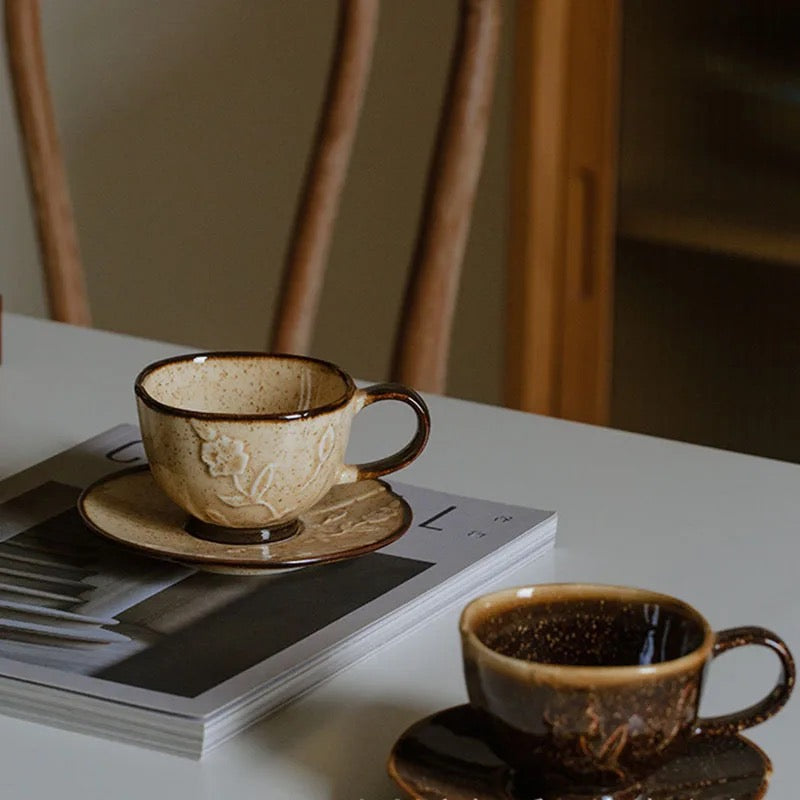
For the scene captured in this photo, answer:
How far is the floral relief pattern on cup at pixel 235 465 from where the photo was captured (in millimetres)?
614

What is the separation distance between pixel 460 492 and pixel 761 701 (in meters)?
0.35

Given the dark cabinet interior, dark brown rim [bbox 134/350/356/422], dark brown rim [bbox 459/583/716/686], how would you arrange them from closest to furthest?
1. dark brown rim [bbox 459/583/716/686]
2. dark brown rim [bbox 134/350/356/422]
3. the dark cabinet interior

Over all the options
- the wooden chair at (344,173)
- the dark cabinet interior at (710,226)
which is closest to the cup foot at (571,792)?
the wooden chair at (344,173)

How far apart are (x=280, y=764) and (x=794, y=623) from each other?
24 cm

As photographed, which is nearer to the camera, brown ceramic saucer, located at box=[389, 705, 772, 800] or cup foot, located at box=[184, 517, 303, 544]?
brown ceramic saucer, located at box=[389, 705, 772, 800]

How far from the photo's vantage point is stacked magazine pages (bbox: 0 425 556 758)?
20.8 inches

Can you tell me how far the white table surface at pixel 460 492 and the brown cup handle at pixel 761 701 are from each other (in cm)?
5

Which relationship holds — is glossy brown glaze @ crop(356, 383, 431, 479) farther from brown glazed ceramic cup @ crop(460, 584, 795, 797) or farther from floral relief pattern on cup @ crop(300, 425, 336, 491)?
brown glazed ceramic cup @ crop(460, 584, 795, 797)

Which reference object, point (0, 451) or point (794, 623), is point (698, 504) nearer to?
point (794, 623)

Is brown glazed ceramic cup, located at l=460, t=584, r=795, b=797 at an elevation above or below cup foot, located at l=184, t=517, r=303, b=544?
above

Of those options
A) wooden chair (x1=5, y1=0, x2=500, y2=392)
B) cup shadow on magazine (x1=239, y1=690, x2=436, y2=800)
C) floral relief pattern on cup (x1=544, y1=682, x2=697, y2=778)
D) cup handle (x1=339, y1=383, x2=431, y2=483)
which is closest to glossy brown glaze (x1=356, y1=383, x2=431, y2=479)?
cup handle (x1=339, y1=383, x2=431, y2=483)

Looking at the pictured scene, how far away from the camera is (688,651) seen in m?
0.47

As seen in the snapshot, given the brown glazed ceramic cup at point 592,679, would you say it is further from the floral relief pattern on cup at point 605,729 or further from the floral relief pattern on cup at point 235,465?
the floral relief pattern on cup at point 235,465

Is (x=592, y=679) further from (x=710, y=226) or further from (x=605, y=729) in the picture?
(x=710, y=226)
